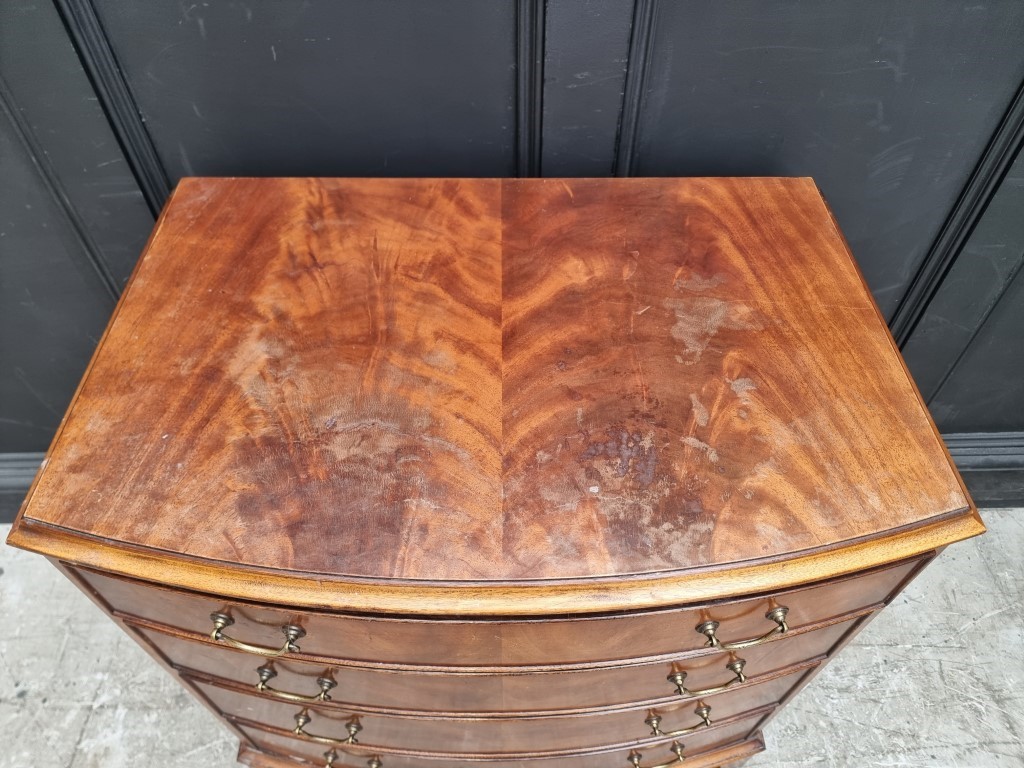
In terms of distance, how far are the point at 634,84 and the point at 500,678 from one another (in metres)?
0.72

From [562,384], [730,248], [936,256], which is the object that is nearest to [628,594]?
[562,384]

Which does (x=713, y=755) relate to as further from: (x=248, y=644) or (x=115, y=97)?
(x=115, y=97)

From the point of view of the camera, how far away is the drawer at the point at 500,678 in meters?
0.73

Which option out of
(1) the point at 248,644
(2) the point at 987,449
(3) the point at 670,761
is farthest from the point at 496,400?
(2) the point at 987,449

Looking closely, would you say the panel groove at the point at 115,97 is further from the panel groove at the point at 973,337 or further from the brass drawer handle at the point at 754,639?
the panel groove at the point at 973,337

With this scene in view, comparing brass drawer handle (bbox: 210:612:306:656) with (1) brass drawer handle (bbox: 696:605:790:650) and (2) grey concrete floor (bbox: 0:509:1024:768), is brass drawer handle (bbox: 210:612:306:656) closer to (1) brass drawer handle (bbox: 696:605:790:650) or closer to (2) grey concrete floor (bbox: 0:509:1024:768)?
(1) brass drawer handle (bbox: 696:605:790:650)

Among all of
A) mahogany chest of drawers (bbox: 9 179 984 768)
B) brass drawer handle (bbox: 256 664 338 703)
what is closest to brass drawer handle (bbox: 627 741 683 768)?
mahogany chest of drawers (bbox: 9 179 984 768)

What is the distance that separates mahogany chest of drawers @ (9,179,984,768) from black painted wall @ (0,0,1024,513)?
0.38ft

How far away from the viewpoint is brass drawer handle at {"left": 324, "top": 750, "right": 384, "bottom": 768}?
981 millimetres

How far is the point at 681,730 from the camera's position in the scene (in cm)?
91

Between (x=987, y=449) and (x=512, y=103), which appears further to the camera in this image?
(x=987, y=449)

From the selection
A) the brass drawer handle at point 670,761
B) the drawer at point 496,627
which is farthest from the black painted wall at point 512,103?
the brass drawer handle at point 670,761

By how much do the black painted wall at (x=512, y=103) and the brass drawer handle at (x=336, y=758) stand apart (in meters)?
0.80

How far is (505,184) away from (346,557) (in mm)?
502
